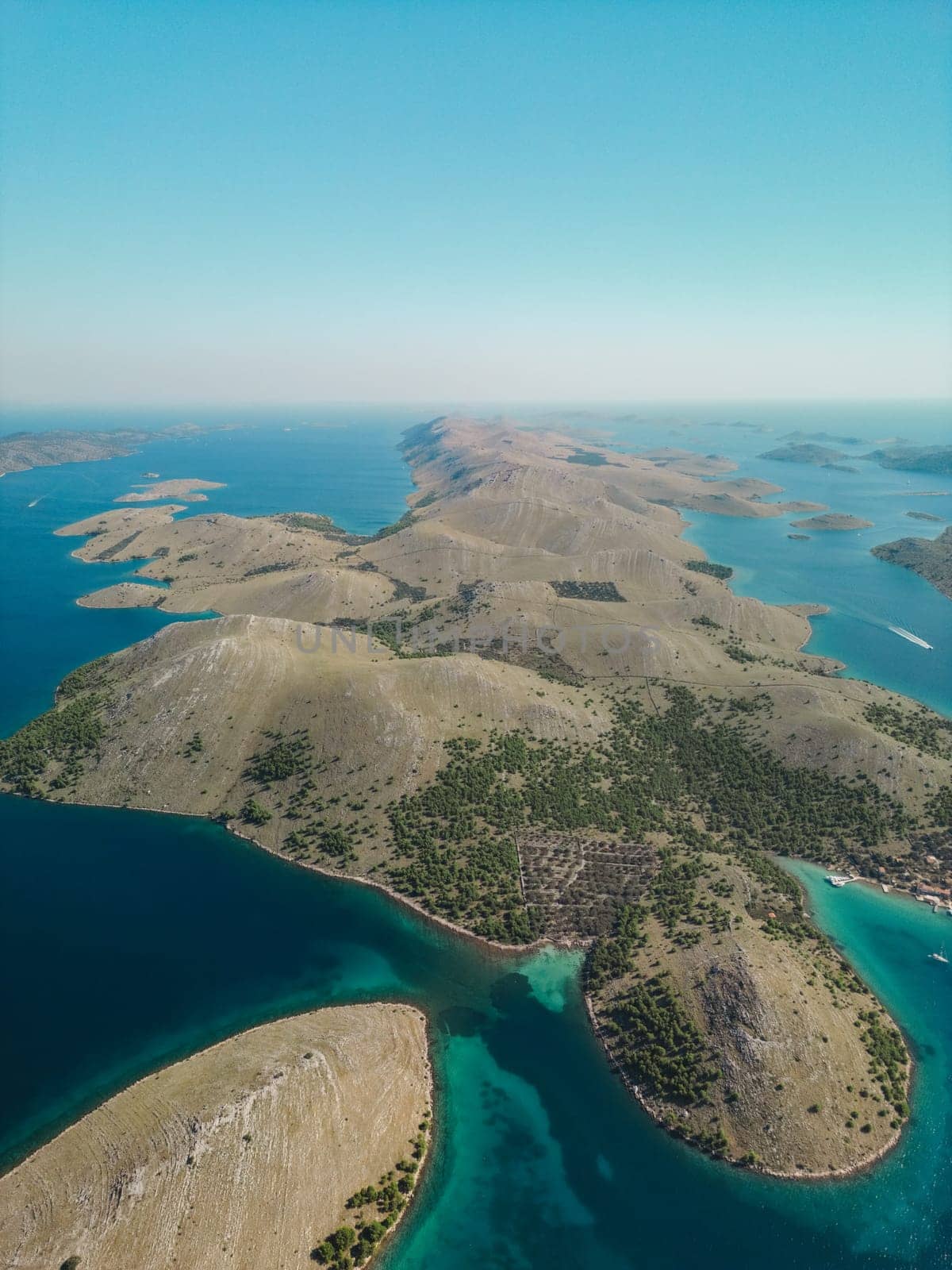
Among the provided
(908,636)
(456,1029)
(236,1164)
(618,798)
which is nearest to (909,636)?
(908,636)

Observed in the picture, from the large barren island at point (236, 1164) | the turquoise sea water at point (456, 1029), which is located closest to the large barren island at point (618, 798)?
the turquoise sea water at point (456, 1029)

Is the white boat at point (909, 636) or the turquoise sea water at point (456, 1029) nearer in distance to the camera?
the turquoise sea water at point (456, 1029)

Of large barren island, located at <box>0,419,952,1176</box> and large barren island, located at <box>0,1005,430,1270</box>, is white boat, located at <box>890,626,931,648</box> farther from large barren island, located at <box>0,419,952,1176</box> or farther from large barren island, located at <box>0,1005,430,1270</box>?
large barren island, located at <box>0,1005,430,1270</box>

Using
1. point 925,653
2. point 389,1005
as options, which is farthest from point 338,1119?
point 925,653

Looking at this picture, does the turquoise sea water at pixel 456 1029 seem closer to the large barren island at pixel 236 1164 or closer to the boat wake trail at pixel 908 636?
the large barren island at pixel 236 1164

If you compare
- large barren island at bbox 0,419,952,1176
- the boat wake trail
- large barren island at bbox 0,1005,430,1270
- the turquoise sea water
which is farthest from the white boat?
large barren island at bbox 0,1005,430,1270

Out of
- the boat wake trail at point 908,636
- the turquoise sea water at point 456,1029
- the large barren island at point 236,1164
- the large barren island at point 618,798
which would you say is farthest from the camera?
the boat wake trail at point 908,636

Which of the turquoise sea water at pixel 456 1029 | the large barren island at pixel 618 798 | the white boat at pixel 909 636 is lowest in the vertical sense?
the turquoise sea water at pixel 456 1029
